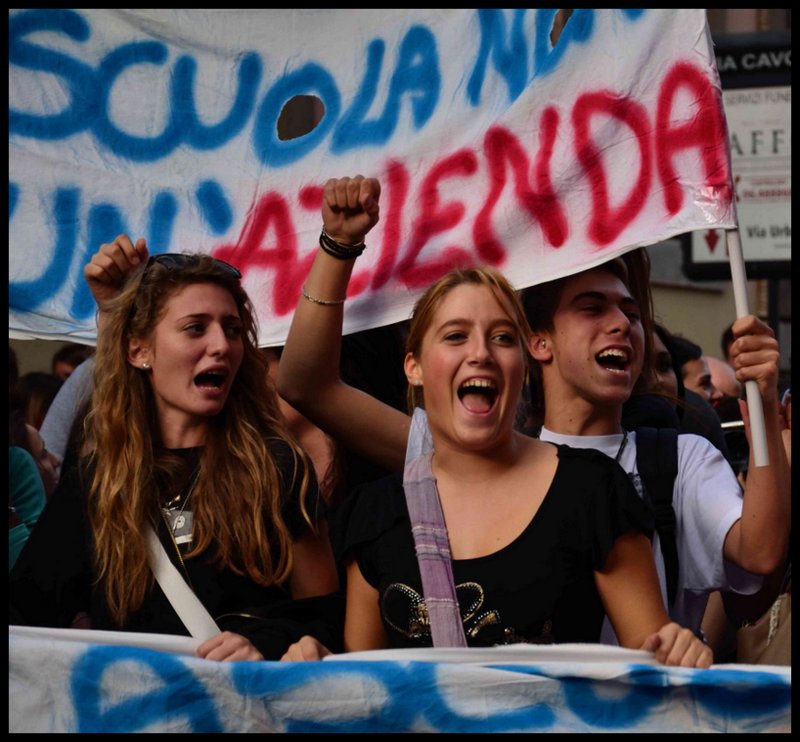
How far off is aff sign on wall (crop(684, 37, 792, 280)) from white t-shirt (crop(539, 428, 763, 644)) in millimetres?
6404

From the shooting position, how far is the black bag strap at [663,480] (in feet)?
10.8

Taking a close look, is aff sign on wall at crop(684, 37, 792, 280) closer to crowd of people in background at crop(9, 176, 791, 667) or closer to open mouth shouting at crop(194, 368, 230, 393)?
crowd of people in background at crop(9, 176, 791, 667)

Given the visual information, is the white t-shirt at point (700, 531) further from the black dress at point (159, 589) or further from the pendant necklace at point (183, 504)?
the pendant necklace at point (183, 504)

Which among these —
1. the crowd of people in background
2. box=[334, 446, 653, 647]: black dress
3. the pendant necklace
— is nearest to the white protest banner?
the crowd of people in background

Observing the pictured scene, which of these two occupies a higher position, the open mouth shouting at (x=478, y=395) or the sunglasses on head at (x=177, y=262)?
the sunglasses on head at (x=177, y=262)

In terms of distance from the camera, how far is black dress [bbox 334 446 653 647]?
2.90m

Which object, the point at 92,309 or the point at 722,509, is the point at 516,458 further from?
the point at 92,309

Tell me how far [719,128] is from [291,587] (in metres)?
1.45

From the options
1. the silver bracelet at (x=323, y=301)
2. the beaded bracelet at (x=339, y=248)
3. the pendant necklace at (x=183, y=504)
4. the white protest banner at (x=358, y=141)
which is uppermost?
the white protest banner at (x=358, y=141)

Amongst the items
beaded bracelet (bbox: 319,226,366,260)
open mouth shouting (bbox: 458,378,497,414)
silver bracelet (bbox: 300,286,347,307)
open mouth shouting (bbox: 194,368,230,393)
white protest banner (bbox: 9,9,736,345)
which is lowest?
open mouth shouting (bbox: 458,378,497,414)

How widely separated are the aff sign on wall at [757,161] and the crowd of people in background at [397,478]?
614 centimetres

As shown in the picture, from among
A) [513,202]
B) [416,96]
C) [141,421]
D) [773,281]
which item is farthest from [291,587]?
[773,281]

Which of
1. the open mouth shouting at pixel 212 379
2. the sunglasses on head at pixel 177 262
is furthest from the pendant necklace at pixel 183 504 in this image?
the sunglasses on head at pixel 177 262

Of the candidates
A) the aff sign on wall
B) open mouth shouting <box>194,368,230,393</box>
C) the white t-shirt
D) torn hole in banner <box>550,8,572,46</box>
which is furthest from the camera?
the aff sign on wall
